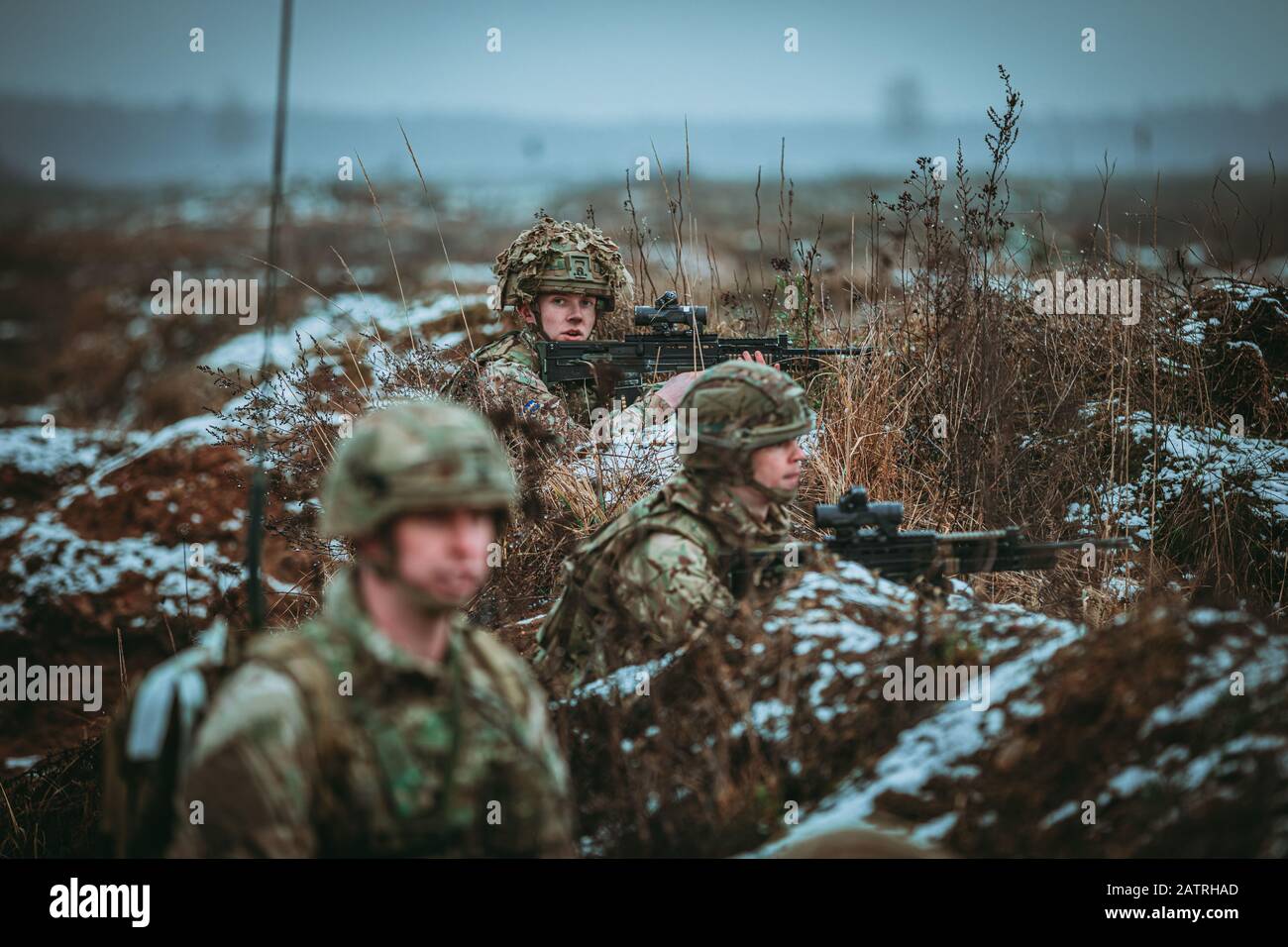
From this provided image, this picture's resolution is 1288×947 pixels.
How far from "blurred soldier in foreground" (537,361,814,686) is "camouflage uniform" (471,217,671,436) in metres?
2.75

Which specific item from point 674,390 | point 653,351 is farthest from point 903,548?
point 653,351

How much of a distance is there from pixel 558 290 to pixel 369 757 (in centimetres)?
529

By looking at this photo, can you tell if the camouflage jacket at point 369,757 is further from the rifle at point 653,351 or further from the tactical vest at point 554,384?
the tactical vest at point 554,384

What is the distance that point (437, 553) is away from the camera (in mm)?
2703

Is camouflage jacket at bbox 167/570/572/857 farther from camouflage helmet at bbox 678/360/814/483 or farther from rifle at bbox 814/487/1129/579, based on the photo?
rifle at bbox 814/487/1129/579

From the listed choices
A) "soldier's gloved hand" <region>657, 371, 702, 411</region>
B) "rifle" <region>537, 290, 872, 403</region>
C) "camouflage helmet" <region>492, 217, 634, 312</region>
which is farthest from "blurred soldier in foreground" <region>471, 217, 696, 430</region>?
"soldier's gloved hand" <region>657, 371, 702, 411</region>

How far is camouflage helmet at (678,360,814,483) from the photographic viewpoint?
4.46 m

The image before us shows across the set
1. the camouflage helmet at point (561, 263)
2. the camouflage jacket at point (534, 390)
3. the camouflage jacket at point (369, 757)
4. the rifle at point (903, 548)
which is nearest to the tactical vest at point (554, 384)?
the camouflage jacket at point (534, 390)

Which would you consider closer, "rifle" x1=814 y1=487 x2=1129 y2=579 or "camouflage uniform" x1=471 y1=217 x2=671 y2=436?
"rifle" x1=814 y1=487 x2=1129 y2=579

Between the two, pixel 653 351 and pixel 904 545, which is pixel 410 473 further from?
pixel 653 351

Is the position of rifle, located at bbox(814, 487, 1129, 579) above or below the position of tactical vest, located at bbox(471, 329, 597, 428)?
below

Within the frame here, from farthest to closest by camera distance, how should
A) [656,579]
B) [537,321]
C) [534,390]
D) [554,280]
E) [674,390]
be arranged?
[537,321] < [554,280] < [534,390] < [674,390] < [656,579]

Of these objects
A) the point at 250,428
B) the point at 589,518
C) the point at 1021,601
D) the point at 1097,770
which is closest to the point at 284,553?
the point at 250,428

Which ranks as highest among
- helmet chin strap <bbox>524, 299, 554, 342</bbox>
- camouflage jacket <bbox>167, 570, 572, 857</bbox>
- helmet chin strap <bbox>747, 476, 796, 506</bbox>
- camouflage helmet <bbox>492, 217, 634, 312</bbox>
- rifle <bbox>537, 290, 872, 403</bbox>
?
camouflage helmet <bbox>492, 217, 634, 312</bbox>
